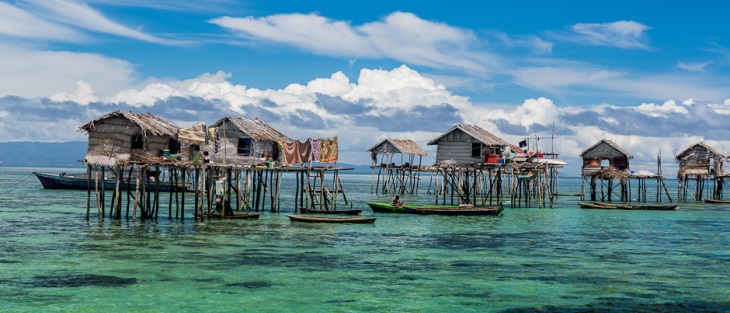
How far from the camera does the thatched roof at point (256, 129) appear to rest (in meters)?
44.4

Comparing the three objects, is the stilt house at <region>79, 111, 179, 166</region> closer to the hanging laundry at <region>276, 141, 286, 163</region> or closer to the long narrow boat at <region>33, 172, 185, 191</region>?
the hanging laundry at <region>276, 141, 286, 163</region>

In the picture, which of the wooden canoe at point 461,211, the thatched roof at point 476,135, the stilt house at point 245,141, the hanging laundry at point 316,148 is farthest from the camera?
the thatched roof at point 476,135

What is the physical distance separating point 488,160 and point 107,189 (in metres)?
43.9

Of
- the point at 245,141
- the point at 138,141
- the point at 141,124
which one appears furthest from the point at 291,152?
the point at 141,124

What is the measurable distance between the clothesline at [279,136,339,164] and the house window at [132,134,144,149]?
8.62 metres

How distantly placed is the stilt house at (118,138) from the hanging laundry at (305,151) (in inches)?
319

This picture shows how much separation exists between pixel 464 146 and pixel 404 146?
992 inches

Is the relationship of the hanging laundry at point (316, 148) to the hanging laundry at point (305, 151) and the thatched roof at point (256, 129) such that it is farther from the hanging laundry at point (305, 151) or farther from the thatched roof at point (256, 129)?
the thatched roof at point (256, 129)

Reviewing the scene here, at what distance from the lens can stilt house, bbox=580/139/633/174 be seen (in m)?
66.7

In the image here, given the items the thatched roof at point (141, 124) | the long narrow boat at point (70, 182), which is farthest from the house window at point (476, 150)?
the long narrow boat at point (70, 182)

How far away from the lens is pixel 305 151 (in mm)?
42594

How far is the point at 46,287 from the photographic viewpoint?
20.5 m

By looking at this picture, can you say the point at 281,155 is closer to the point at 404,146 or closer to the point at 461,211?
the point at 461,211

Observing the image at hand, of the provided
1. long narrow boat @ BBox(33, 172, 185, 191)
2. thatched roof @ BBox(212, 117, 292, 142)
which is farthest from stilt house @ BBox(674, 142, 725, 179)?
long narrow boat @ BBox(33, 172, 185, 191)
